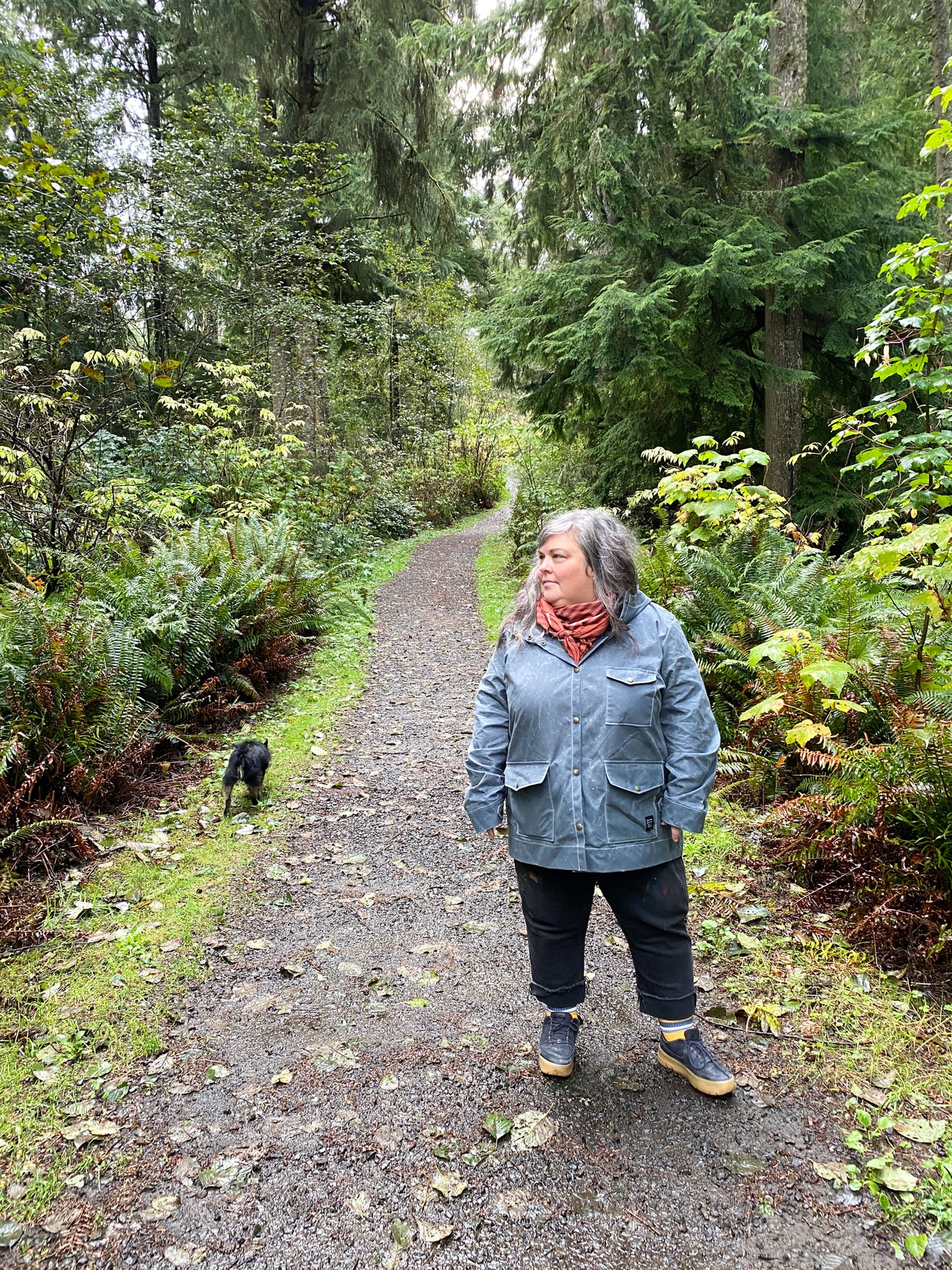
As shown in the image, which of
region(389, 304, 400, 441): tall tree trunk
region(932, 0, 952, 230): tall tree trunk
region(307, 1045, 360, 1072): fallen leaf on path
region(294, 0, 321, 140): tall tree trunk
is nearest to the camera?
region(307, 1045, 360, 1072): fallen leaf on path

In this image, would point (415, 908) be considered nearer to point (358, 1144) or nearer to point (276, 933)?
point (276, 933)

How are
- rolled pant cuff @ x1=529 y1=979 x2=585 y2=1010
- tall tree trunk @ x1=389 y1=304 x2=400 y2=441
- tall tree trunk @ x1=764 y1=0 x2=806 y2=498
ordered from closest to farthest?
rolled pant cuff @ x1=529 y1=979 x2=585 y2=1010 < tall tree trunk @ x1=764 y1=0 x2=806 y2=498 < tall tree trunk @ x1=389 y1=304 x2=400 y2=441

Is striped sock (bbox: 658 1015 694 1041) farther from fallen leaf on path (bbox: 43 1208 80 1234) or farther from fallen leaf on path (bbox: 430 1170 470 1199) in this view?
fallen leaf on path (bbox: 43 1208 80 1234)

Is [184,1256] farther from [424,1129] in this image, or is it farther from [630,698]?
[630,698]

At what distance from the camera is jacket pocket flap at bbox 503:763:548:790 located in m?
2.39

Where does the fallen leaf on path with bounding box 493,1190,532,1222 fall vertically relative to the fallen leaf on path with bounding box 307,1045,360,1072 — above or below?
below

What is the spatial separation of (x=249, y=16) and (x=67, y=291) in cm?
766

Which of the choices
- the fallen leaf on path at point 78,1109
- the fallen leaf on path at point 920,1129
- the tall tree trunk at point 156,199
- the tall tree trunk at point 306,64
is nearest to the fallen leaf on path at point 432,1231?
the fallen leaf on path at point 78,1109

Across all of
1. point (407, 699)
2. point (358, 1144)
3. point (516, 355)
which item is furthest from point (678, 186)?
point (358, 1144)

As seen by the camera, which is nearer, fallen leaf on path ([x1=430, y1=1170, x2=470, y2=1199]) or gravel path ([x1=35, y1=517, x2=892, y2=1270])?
gravel path ([x1=35, y1=517, x2=892, y2=1270])

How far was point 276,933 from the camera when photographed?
3693mm

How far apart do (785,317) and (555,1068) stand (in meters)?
9.32

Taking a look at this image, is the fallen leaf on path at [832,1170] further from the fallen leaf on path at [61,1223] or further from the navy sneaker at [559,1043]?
the fallen leaf on path at [61,1223]

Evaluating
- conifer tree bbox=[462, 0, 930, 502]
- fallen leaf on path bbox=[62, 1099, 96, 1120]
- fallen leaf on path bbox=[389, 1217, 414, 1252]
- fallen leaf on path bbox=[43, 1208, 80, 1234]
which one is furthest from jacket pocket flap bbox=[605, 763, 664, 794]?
conifer tree bbox=[462, 0, 930, 502]
